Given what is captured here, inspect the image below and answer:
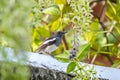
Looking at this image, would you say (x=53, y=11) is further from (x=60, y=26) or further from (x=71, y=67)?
(x=71, y=67)

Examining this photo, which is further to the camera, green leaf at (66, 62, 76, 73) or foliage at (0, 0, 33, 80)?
green leaf at (66, 62, 76, 73)

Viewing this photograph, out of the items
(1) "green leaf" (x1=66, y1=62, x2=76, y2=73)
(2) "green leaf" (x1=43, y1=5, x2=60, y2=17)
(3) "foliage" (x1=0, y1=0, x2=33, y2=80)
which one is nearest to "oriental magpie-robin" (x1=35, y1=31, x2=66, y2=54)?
(2) "green leaf" (x1=43, y1=5, x2=60, y2=17)

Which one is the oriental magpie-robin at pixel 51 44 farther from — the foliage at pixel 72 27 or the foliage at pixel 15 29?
the foliage at pixel 15 29

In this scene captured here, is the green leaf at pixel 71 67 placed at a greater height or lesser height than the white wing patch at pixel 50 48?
greater

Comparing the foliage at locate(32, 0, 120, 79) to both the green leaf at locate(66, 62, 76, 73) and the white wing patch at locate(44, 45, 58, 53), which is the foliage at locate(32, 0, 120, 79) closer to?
the white wing patch at locate(44, 45, 58, 53)

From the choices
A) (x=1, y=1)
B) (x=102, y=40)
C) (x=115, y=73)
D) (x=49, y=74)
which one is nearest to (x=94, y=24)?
(x=102, y=40)

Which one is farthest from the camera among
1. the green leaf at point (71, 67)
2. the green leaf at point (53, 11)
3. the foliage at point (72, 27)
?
the green leaf at point (53, 11)

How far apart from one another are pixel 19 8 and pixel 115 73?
895mm

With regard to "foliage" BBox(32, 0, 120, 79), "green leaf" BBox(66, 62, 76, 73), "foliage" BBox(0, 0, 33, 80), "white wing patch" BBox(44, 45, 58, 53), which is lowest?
"white wing patch" BBox(44, 45, 58, 53)

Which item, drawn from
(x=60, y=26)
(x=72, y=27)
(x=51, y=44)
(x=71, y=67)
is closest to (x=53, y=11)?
(x=60, y=26)

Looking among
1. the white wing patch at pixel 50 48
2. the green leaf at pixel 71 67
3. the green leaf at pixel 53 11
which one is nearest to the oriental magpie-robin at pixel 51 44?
the white wing patch at pixel 50 48

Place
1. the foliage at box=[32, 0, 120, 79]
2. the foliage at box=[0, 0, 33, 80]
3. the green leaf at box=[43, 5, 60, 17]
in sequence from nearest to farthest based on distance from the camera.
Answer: the foliage at box=[0, 0, 33, 80] < the foliage at box=[32, 0, 120, 79] < the green leaf at box=[43, 5, 60, 17]

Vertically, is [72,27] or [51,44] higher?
[72,27]

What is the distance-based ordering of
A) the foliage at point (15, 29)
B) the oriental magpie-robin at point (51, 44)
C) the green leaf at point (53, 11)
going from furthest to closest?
1. the oriental magpie-robin at point (51, 44)
2. the green leaf at point (53, 11)
3. the foliage at point (15, 29)
